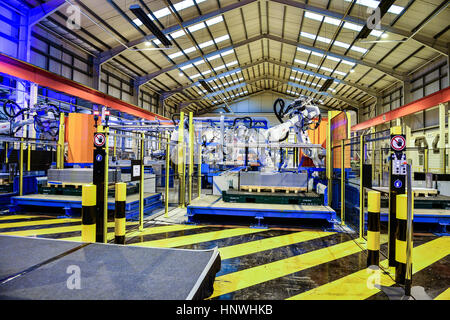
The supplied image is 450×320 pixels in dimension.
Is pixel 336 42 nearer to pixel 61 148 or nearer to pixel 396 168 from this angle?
pixel 396 168

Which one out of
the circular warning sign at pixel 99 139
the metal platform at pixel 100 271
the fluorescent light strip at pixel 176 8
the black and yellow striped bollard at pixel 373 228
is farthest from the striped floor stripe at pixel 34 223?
the fluorescent light strip at pixel 176 8

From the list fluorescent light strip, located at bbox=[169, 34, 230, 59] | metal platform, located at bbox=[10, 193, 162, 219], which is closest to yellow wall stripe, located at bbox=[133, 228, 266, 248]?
metal platform, located at bbox=[10, 193, 162, 219]

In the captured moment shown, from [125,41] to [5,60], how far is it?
6.99 m

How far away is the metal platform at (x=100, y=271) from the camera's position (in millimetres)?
2082

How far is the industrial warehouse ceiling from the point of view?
452 inches

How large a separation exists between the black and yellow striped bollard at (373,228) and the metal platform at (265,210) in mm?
1758

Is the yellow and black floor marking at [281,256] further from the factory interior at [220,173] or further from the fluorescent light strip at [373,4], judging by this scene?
the fluorescent light strip at [373,4]

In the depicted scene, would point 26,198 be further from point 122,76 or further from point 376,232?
point 122,76

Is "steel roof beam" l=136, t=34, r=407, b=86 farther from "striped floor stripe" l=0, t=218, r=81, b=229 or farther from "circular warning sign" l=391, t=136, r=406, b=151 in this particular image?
"circular warning sign" l=391, t=136, r=406, b=151

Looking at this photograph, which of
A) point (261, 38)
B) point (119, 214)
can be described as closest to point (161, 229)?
point (119, 214)

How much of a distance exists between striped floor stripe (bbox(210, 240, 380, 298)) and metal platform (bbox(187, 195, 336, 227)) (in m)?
0.91

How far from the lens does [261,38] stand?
17.2 metres

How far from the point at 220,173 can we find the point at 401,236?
7623 millimetres
